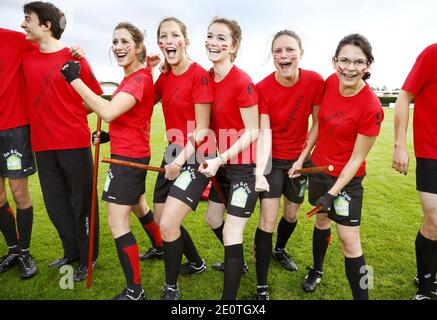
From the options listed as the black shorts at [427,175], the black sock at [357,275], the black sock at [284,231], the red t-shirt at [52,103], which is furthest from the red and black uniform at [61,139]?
the black shorts at [427,175]

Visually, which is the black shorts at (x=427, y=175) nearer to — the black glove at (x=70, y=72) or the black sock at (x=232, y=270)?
the black sock at (x=232, y=270)

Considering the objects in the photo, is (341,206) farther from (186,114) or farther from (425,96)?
(186,114)

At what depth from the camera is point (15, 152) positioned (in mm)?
3568

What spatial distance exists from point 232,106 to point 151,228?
1832 millimetres

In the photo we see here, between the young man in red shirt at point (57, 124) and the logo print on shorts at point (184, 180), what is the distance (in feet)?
3.68

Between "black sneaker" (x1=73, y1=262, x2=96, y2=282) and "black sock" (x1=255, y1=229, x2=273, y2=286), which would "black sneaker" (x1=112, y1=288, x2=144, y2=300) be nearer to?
"black sneaker" (x1=73, y1=262, x2=96, y2=282)

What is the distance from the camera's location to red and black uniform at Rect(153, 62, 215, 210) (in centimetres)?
302

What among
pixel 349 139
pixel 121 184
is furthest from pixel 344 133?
pixel 121 184

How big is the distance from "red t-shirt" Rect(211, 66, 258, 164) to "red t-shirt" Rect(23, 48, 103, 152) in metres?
1.38

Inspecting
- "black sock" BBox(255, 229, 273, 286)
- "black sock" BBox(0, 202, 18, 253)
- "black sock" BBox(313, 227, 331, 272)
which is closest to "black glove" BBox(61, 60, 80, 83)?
"black sock" BBox(0, 202, 18, 253)

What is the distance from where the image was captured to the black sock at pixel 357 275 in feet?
9.85

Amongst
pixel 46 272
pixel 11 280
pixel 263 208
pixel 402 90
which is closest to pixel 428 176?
pixel 402 90

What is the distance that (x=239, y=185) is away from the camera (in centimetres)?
304
